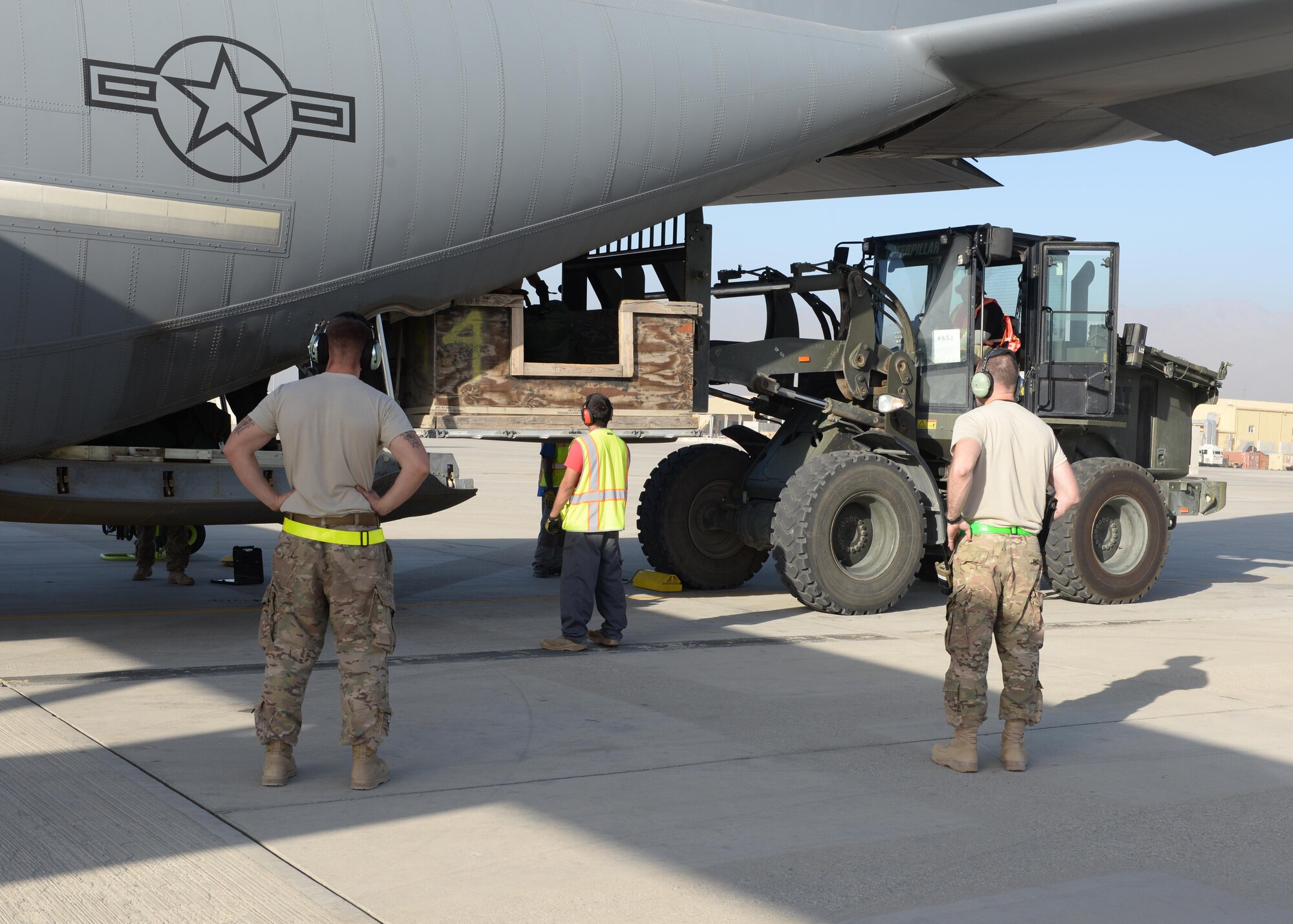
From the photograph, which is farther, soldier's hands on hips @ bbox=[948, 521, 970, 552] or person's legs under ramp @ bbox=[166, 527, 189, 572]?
person's legs under ramp @ bbox=[166, 527, 189, 572]

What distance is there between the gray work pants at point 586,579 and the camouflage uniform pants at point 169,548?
14.7 feet

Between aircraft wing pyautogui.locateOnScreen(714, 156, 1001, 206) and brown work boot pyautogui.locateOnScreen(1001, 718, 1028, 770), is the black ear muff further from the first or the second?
aircraft wing pyautogui.locateOnScreen(714, 156, 1001, 206)

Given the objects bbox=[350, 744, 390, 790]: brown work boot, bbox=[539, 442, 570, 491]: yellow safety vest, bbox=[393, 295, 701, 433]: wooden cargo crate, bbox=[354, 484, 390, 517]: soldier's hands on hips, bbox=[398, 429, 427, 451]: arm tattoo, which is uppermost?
bbox=[393, 295, 701, 433]: wooden cargo crate

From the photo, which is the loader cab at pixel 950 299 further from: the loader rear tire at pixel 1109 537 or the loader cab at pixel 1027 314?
the loader rear tire at pixel 1109 537

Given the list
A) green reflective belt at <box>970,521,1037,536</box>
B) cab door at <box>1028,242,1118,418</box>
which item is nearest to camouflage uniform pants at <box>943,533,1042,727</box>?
green reflective belt at <box>970,521,1037,536</box>

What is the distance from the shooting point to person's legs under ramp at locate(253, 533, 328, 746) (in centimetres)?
527

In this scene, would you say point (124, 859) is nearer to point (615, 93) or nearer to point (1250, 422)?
point (615, 93)

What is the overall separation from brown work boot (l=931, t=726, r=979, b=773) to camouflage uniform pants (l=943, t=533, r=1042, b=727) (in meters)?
0.05

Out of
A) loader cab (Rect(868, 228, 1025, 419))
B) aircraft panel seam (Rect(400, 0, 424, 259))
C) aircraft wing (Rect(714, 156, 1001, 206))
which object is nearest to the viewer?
aircraft panel seam (Rect(400, 0, 424, 259))

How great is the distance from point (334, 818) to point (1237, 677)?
6084 millimetres

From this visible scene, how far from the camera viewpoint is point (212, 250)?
770cm

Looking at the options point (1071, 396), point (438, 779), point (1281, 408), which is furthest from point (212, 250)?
point (1281, 408)

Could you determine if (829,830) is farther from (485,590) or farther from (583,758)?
(485,590)

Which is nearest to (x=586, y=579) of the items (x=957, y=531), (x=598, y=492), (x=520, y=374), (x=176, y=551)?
(x=598, y=492)
